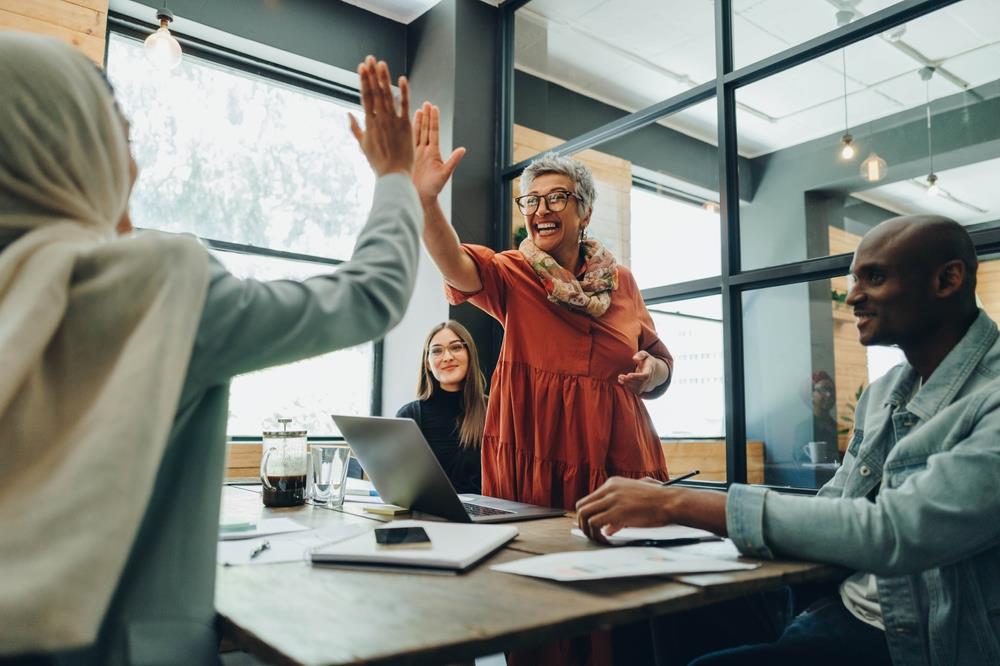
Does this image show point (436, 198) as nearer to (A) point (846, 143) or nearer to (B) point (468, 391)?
(B) point (468, 391)

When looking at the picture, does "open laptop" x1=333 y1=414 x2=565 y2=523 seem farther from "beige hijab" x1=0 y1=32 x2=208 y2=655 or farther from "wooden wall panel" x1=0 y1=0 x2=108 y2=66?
"wooden wall panel" x1=0 y1=0 x2=108 y2=66

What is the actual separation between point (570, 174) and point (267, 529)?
4.12 feet

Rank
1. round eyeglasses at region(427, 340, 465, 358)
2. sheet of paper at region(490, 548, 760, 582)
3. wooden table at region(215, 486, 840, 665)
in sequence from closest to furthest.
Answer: wooden table at region(215, 486, 840, 665) < sheet of paper at region(490, 548, 760, 582) < round eyeglasses at region(427, 340, 465, 358)

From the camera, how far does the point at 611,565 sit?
98 cm

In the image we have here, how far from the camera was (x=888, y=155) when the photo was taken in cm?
268

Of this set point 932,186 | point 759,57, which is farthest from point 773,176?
point 932,186

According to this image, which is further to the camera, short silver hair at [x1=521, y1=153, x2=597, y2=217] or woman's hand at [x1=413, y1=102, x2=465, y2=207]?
short silver hair at [x1=521, y1=153, x2=597, y2=217]

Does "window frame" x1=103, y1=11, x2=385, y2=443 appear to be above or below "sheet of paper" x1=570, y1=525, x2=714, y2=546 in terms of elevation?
above

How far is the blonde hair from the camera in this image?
125 inches

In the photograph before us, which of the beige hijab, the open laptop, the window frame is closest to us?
the beige hijab

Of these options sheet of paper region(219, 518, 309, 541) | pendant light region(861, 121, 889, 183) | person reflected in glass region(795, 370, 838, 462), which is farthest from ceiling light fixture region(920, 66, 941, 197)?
sheet of paper region(219, 518, 309, 541)

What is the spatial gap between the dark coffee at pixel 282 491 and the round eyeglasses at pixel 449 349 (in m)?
1.65

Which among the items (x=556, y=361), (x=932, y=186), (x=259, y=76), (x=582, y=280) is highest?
(x=259, y=76)

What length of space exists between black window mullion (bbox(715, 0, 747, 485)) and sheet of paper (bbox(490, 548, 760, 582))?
2.07 m
